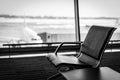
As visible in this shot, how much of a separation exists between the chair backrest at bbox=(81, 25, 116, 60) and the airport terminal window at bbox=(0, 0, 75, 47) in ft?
5.44

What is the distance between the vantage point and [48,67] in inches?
128

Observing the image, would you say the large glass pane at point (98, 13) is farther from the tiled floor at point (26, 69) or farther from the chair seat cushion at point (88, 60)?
the chair seat cushion at point (88, 60)

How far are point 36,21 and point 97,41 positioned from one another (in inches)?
80.3

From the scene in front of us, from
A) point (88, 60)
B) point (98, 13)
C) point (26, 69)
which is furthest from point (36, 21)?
point (88, 60)

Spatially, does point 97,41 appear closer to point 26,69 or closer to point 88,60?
point 88,60

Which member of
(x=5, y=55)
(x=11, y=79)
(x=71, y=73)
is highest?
(x=71, y=73)

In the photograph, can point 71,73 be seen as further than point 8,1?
No

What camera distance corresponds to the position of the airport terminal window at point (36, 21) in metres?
3.61

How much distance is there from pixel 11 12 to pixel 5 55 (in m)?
0.87

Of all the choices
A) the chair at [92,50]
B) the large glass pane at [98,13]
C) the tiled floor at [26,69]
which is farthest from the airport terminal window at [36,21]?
the chair at [92,50]

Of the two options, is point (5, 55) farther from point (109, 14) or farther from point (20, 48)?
point (109, 14)

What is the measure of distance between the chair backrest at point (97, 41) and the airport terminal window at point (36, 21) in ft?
5.44

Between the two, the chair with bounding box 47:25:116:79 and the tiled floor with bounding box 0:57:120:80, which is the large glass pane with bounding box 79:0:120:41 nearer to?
the tiled floor with bounding box 0:57:120:80

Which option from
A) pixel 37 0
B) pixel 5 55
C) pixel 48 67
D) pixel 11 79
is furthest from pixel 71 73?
pixel 37 0
